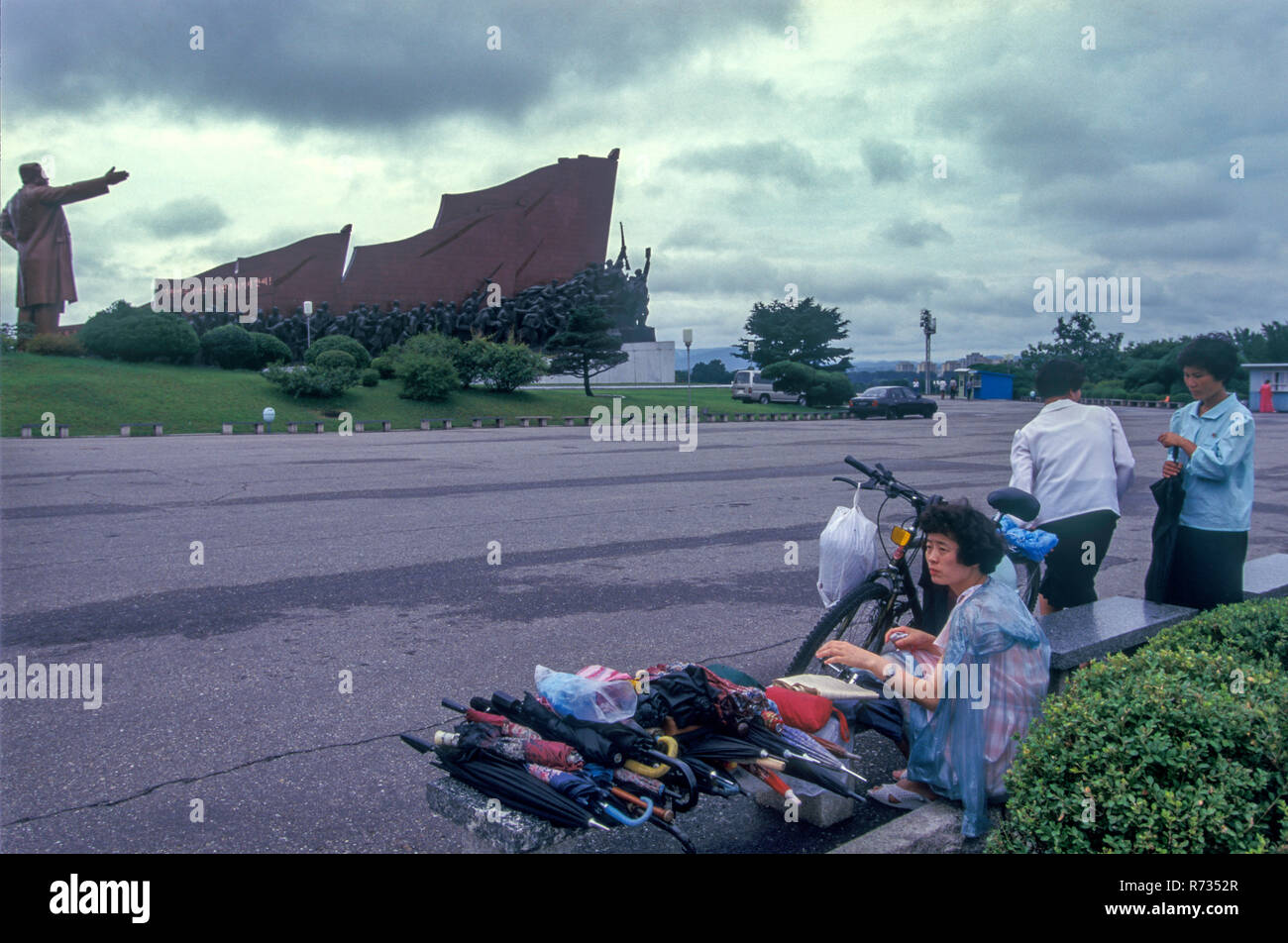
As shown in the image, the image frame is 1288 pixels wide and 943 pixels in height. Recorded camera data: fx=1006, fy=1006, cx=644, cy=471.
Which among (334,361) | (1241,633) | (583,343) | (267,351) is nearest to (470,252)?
(583,343)

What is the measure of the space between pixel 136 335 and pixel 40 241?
256 inches

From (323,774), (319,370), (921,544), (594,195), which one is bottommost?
(323,774)

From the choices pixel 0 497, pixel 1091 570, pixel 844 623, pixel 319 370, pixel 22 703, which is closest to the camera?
pixel 844 623

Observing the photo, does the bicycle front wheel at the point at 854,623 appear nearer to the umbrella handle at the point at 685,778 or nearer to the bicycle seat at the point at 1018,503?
the bicycle seat at the point at 1018,503

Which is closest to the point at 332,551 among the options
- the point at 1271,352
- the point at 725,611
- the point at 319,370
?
the point at 725,611

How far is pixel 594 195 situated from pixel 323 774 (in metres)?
56.8

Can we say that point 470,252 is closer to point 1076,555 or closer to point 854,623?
point 1076,555

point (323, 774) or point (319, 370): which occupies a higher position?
point (319, 370)

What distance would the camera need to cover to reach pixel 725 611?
6434 mm

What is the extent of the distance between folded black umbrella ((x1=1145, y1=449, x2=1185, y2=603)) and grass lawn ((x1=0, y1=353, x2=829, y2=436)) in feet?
87.1

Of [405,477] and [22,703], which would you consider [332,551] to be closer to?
[22,703]

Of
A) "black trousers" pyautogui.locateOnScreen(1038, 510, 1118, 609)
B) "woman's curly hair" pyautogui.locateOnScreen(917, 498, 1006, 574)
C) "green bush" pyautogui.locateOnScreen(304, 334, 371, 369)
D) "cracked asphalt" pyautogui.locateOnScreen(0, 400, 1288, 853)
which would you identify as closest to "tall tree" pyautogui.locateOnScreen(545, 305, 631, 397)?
"green bush" pyautogui.locateOnScreen(304, 334, 371, 369)

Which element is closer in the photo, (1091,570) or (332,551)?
(1091,570)

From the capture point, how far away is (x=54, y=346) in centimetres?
3650
